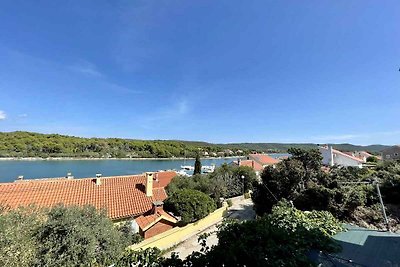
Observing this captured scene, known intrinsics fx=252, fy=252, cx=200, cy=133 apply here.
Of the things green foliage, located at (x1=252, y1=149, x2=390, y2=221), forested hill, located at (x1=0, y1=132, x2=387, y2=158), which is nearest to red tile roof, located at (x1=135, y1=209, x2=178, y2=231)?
green foliage, located at (x1=252, y1=149, x2=390, y2=221)

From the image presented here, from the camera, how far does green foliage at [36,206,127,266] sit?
235 inches

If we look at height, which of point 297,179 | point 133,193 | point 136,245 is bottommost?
point 136,245

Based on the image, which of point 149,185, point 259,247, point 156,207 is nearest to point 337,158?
point 149,185

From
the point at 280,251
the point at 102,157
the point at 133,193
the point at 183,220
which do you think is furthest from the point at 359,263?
the point at 102,157

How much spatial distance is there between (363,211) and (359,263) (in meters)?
6.85

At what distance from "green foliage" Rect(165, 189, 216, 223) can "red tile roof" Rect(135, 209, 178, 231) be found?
2.38ft

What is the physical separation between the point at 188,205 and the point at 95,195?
18.6ft

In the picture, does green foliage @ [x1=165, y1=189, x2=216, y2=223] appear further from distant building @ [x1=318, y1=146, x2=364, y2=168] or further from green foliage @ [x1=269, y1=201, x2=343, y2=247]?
distant building @ [x1=318, y1=146, x2=364, y2=168]

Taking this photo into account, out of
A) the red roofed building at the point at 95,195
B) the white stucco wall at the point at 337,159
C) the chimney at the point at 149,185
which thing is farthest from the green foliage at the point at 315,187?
the white stucco wall at the point at 337,159

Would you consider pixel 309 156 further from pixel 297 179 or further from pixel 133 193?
pixel 133 193

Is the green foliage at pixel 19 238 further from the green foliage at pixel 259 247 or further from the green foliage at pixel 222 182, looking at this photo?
the green foliage at pixel 222 182

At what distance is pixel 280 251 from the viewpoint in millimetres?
3775

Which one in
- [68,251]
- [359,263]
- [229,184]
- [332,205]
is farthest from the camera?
[229,184]

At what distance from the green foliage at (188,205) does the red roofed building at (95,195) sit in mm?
732
